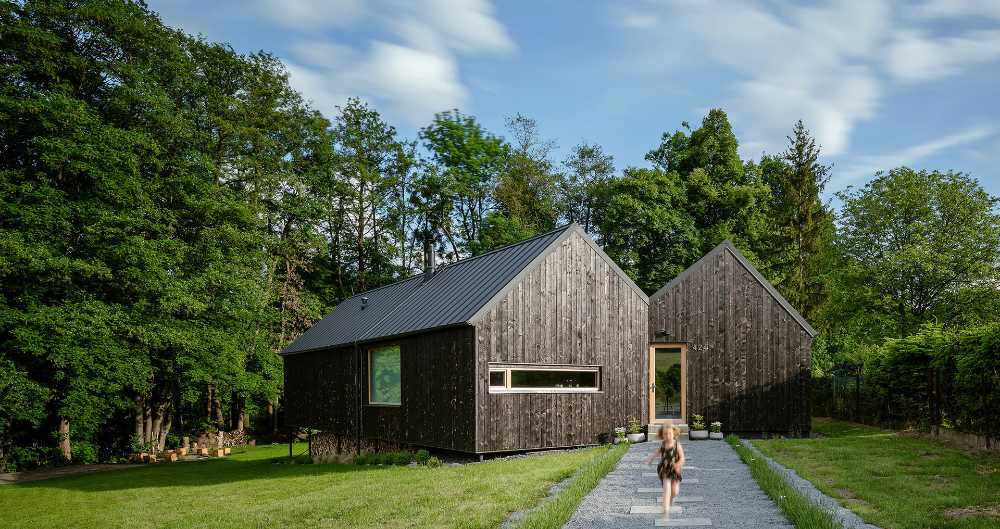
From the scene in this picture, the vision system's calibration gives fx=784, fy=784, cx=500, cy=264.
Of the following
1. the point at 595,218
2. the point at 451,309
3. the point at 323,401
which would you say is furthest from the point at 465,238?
the point at 451,309

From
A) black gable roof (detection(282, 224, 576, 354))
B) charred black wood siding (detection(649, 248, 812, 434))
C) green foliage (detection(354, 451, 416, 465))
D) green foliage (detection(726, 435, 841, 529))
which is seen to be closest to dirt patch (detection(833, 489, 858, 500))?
green foliage (detection(726, 435, 841, 529))

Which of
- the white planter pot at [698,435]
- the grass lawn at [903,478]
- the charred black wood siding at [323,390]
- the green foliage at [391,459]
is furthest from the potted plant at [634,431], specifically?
the charred black wood siding at [323,390]

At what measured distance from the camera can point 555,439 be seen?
55.0ft

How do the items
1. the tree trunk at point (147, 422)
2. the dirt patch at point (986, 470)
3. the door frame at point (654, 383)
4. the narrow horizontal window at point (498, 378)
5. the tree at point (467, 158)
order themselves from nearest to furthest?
1. the dirt patch at point (986, 470)
2. the narrow horizontal window at point (498, 378)
3. the door frame at point (654, 383)
4. the tree trunk at point (147, 422)
5. the tree at point (467, 158)

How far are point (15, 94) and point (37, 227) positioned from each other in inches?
177

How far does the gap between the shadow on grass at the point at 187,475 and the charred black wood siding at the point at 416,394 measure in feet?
4.55

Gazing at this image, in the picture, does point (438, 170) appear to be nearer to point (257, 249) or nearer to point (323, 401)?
point (257, 249)

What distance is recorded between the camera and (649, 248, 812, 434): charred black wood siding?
19922 millimetres

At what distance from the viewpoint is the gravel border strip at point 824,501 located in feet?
24.3

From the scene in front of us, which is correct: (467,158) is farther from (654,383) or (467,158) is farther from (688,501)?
(688,501)

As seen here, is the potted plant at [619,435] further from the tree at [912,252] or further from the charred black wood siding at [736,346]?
the tree at [912,252]

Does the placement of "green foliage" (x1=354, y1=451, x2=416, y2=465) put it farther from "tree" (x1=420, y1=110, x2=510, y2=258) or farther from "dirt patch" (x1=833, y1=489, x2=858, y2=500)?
"tree" (x1=420, y1=110, x2=510, y2=258)

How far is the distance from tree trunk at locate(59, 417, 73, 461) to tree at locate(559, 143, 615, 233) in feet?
81.1

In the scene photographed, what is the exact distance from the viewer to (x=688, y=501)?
29.8ft
